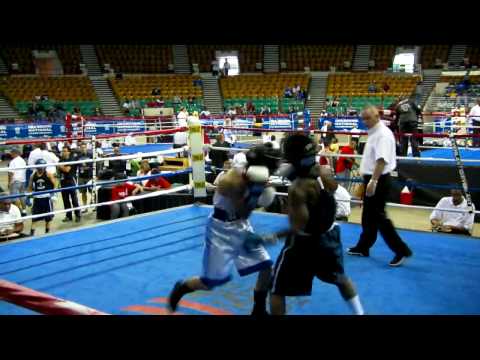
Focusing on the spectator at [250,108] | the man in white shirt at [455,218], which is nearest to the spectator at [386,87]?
the spectator at [250,108]

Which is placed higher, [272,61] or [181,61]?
[181,61]

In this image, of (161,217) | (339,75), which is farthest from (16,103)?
(161,217)

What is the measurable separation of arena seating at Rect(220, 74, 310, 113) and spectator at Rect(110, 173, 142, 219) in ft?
60.5

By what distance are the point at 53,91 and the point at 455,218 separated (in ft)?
83.0

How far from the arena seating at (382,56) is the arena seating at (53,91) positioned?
15.9 meters

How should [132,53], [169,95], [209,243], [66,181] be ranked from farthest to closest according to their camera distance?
[132,53] → [169,95] → [66,181] → [209,243]

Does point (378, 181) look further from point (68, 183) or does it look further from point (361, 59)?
point (361, 59)

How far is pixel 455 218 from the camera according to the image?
17.6 ft

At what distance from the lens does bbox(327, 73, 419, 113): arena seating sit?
23.5 meters

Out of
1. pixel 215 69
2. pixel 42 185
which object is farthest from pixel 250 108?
pixel 42 185

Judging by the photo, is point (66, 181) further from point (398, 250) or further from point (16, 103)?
point (16, 103)

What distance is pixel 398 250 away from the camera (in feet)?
13.2
